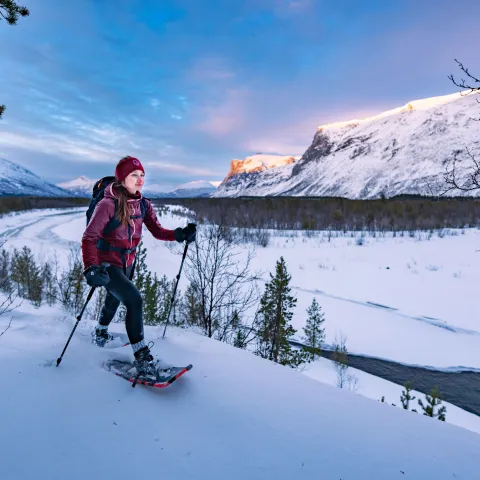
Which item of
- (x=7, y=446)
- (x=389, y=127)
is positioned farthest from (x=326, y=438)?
(x=389, y=127)

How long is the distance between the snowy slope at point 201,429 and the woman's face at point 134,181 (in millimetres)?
1743

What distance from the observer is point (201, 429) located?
7.59 ft

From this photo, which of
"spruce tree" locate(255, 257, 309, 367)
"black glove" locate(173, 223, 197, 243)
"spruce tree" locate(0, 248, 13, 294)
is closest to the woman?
"black glove" locate(173, 223, 197, 243)

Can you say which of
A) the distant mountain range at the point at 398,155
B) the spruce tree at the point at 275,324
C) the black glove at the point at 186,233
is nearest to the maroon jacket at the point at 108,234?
the black glove at the point at 186,233

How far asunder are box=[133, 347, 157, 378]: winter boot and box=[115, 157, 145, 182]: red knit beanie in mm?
1742

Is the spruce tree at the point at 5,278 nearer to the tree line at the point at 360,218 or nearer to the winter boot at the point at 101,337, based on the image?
the winter boot at the point at 101,337

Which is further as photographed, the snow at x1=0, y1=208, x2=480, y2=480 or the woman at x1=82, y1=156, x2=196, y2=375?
the woman at x1=82, y1=156, x2=196, y2=375

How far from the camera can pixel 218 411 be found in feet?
8.46

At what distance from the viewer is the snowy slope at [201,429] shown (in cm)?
192

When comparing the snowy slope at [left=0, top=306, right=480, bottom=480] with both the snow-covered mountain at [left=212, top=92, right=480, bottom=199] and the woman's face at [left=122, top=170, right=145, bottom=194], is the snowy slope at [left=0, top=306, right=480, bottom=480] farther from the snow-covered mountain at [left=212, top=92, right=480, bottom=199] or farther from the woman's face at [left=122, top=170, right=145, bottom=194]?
the snow-covered mountain at [left=212, top=92, right=480, bottom=199]

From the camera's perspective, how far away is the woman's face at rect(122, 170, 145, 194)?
321 centimetres

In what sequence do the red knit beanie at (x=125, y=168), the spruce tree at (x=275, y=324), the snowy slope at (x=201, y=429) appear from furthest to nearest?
1. the spruce tree at (x=275, y=324)
2. the red knit beanie at (x=125, y=168)
3. the snowy slope at (x=201, y=429)

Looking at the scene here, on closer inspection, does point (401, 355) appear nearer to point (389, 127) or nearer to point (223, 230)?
point (223, 230)

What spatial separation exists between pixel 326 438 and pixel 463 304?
1373 centimetres
